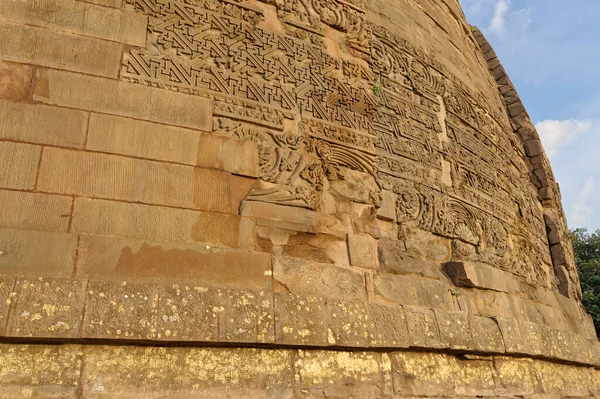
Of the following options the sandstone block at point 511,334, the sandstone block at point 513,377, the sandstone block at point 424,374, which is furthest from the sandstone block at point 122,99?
the sandstone block at point 513,377

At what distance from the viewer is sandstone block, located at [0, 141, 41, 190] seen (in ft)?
9.86

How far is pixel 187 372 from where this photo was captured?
9.55ft

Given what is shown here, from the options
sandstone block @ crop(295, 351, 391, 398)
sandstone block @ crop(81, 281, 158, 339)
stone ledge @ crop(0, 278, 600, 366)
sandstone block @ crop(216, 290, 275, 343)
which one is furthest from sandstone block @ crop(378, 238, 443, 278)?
sandstone block @ crop(81, 281, 158, 339)

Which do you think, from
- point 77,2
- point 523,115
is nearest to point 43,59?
point 77,2

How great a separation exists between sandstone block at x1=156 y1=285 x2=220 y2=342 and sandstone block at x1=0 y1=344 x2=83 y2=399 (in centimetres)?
44

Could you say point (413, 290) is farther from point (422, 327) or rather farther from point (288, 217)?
point (288, 217)

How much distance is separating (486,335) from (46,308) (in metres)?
3.16

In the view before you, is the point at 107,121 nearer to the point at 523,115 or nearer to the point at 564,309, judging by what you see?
the point at 564,309

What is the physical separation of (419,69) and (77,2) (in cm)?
362

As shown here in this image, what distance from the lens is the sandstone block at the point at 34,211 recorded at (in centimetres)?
294

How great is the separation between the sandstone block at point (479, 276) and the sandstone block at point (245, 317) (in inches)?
83.4

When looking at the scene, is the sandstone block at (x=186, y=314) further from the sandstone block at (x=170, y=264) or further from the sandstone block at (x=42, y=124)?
the sandstone block at (x=42, y=124)

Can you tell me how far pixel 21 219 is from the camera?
2.95m

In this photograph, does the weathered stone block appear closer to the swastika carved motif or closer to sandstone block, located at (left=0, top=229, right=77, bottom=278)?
the swastika carved motif
